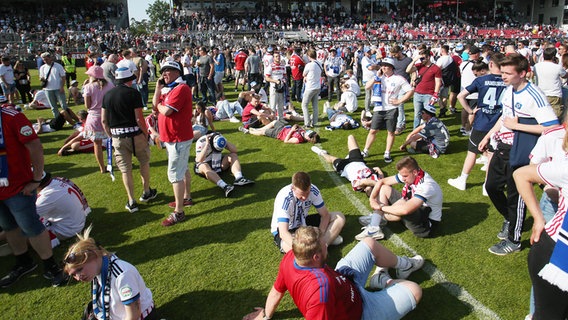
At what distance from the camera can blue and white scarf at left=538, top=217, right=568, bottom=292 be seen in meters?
2.01

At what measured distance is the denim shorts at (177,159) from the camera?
502cm

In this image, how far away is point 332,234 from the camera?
4.42 meters

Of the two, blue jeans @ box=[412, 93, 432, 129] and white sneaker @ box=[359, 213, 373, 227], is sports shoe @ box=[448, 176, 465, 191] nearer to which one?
white sneaker @ box=[359, 213, 373, 227]

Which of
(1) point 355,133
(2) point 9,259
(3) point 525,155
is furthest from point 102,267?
(1) point 355,133

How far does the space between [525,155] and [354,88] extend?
8.18m

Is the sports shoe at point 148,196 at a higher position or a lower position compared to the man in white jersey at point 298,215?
lower

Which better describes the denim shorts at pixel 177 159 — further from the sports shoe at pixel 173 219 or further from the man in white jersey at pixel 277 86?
the man in white jersey at pixel 277 86

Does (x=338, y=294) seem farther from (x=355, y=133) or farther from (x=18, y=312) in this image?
(x=355, y=133)

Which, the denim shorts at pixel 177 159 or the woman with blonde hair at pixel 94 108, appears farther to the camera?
the woman with blonde hair at pixel 94 108

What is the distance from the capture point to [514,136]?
3.79 m

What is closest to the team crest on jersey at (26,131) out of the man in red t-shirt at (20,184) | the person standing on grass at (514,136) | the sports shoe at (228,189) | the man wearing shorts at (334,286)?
the man in red t-shirt at (20,184)

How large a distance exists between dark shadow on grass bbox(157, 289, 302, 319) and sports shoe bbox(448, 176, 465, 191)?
364 cm

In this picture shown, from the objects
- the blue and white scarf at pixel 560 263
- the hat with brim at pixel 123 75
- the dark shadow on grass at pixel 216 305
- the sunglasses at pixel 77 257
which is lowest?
the dark shadow on grass at pixel 216 305

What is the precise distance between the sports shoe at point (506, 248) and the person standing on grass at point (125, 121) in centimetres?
465
